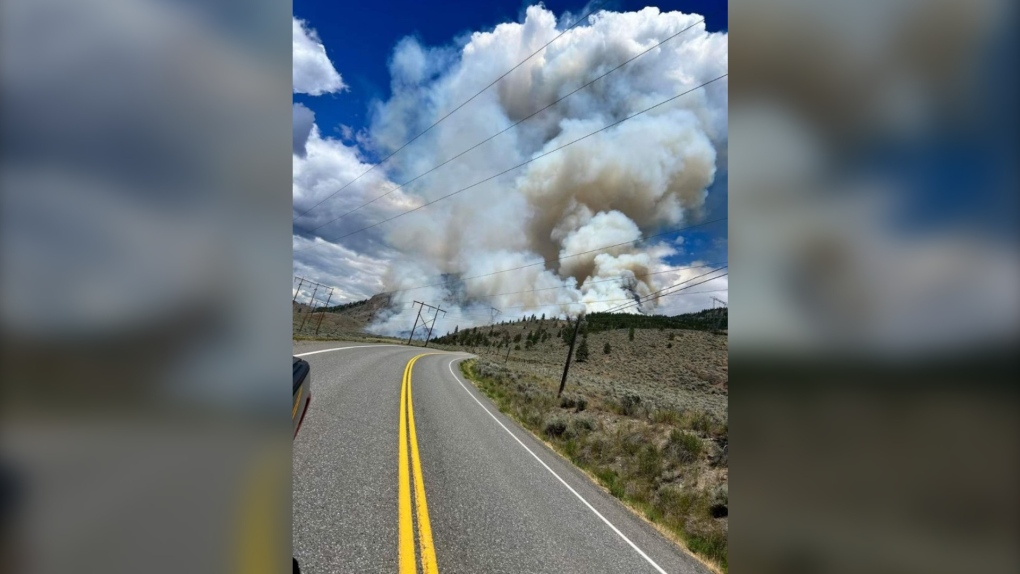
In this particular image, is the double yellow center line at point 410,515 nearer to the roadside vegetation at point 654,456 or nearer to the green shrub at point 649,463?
the roadside vegetation at point 654,456

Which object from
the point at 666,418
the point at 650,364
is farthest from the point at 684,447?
the point at 650,364

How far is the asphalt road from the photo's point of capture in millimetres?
4227

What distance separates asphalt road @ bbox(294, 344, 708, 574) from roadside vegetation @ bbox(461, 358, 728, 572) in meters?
0.80

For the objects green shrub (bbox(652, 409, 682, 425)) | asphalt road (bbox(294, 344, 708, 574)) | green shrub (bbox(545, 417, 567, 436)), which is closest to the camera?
asphalt road (bbox(294, 344, 708, 574))

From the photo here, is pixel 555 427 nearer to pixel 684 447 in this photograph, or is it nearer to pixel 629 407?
pixel 684 447

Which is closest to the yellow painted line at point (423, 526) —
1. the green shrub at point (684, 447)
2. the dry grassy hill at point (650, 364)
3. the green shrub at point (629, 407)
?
the green shrub at point (684, 447)
